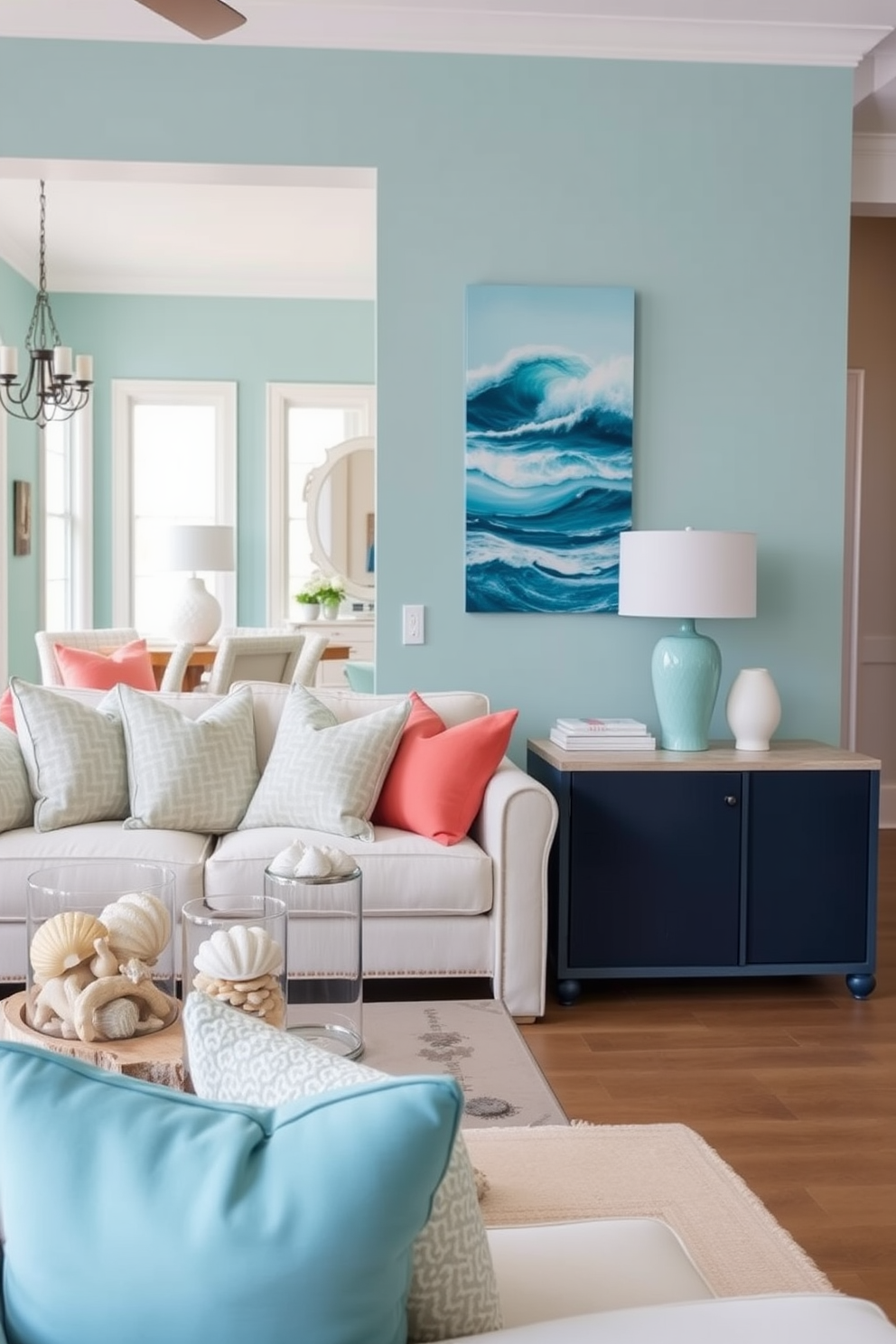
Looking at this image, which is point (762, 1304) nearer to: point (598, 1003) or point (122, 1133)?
point (122, 1133)

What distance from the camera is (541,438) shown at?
434 centimetres

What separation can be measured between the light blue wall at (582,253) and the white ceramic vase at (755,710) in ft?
0.97

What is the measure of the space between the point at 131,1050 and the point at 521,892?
1685mm

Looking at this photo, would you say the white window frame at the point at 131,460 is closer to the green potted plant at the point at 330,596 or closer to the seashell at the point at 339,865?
the green potted plant at the point at 330,596

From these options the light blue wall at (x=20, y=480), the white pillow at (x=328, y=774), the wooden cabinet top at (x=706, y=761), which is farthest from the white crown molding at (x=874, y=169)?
the light blue wall at (x=20, y=480)

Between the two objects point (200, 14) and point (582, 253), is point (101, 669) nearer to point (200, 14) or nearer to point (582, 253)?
point (582, 253)

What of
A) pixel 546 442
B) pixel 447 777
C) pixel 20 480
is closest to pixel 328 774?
pixel 447 777

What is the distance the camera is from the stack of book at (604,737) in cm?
407

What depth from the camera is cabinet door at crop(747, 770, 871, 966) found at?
13.1 ft

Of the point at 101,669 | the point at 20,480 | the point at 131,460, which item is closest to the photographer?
the point at 101,669

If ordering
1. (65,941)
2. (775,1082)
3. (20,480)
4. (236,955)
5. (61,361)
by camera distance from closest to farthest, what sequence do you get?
(65,941), (236,955), (775,1082), (61,361), (20,480)

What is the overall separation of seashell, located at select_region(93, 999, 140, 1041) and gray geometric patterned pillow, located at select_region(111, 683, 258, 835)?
5.68 feet

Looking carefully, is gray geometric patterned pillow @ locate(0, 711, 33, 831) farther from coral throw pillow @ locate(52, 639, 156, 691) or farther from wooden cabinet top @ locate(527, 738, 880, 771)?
wooden cabinet top @ locate(527, 738, 880, 771)

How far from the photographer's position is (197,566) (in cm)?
714
